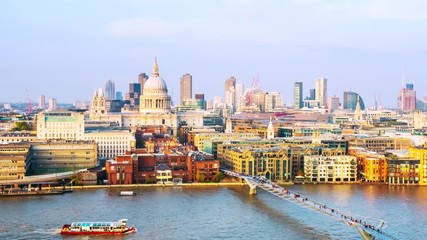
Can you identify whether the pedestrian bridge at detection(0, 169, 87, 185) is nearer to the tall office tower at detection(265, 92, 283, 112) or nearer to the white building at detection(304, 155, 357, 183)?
the white building at detection(304, 155, 357, 183)

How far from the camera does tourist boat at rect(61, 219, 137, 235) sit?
74.2 feet

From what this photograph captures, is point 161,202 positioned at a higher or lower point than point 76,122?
lower

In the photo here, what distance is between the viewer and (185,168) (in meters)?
35.2

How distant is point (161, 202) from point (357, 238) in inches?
357

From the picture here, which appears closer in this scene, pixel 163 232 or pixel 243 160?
pixel 163 232

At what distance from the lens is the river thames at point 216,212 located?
73.2ft

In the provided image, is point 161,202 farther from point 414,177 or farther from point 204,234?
point 414,177

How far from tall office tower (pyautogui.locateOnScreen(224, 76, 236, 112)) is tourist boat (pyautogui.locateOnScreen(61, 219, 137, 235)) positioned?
85351 mm

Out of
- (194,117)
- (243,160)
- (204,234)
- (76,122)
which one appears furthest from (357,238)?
(194,117)

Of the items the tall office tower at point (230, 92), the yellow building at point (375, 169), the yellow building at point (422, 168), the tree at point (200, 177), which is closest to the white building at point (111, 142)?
the tree at point (200, 177)

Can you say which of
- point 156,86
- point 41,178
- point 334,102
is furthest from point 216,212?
point 334,102

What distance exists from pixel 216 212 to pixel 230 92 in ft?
295

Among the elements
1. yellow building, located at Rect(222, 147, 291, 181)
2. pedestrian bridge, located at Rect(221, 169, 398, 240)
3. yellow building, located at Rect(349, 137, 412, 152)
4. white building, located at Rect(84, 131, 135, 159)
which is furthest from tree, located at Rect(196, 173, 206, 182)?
yellow building, located at Rect(349, 137, 412, 152)

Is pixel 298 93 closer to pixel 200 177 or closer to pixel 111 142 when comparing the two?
pixel 111 142
